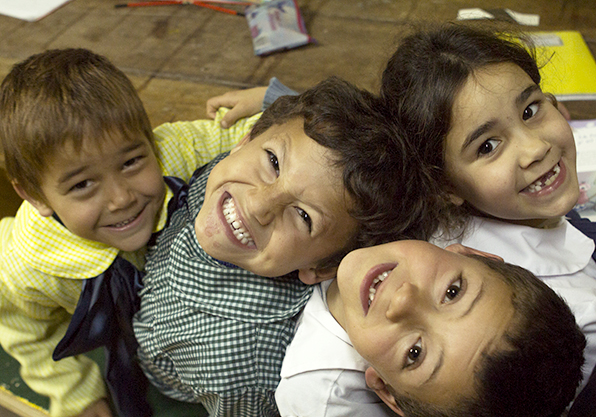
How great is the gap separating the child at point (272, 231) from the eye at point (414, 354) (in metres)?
0.22

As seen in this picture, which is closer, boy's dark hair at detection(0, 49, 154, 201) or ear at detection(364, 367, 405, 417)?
ear at detection(364, 367, 405, 417)

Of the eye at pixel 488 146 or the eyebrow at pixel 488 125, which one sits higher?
the eyebrow at pixel 488 125

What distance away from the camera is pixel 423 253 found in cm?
70

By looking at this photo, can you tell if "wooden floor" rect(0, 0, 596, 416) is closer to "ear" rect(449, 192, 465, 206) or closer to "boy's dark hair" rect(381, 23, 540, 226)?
"boy's dark hair" rect(381, 23, 540, 226)

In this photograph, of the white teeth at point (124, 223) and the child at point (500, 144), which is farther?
the white teeth at point (124, 223)

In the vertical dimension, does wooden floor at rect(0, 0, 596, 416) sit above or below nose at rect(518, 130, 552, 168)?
below

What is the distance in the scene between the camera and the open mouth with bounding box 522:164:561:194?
33.1 inches

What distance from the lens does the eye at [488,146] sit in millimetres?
813

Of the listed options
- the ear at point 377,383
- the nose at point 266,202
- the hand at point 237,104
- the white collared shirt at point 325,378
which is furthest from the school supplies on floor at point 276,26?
the ear at point 377,383

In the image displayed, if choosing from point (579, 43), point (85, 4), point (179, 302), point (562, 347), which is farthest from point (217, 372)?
point (85, 4)

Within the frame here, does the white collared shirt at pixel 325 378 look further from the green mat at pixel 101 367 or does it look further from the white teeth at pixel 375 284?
the green mat at pixel 101 367

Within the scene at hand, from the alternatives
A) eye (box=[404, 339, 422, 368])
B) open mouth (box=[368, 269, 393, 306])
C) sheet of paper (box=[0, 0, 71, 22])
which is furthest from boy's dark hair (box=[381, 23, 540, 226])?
sheet of paper (box=[0, 0, 71, 22])

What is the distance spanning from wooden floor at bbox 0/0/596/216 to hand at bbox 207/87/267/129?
139mm

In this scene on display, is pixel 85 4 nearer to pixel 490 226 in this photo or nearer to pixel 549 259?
pixel 490 226
